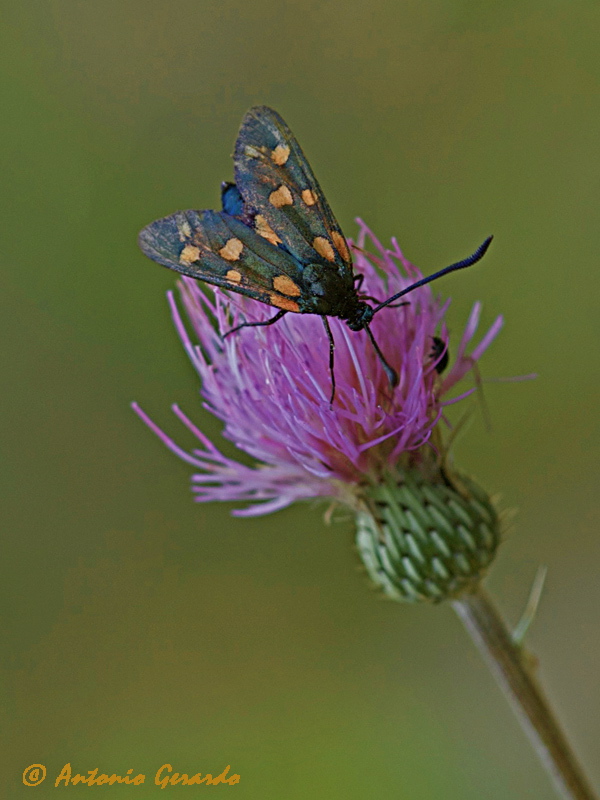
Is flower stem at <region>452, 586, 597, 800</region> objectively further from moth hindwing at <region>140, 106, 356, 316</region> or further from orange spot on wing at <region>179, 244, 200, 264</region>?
orange spot on wing at <region>179, 244, 200, 264</region>

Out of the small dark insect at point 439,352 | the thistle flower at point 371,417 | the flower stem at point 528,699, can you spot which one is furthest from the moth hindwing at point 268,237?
the flower stem at point 528,699

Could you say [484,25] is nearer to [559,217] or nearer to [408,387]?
[559,217]

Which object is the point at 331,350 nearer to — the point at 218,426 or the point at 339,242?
the point at 339,242

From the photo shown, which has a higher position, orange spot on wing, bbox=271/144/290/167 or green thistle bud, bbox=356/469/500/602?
orange spot on wing, bbox=271/144/290/167

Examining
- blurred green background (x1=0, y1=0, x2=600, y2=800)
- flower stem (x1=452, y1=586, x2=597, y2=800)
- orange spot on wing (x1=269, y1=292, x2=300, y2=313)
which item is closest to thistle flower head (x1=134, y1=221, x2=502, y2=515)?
orange spot on wing (x1=269, y1=292, x2=300, y2=313)

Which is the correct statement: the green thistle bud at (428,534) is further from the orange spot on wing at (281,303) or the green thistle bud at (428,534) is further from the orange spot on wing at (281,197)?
the orange spot on wing at (281,197)

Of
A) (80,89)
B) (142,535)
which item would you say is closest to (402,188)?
(80,89)

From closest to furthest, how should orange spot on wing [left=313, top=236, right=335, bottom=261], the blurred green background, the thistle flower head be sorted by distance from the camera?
orange spot on wing [left=313, top=236, right=335, bottom=261]
the thistle flower head
the blurred green background
